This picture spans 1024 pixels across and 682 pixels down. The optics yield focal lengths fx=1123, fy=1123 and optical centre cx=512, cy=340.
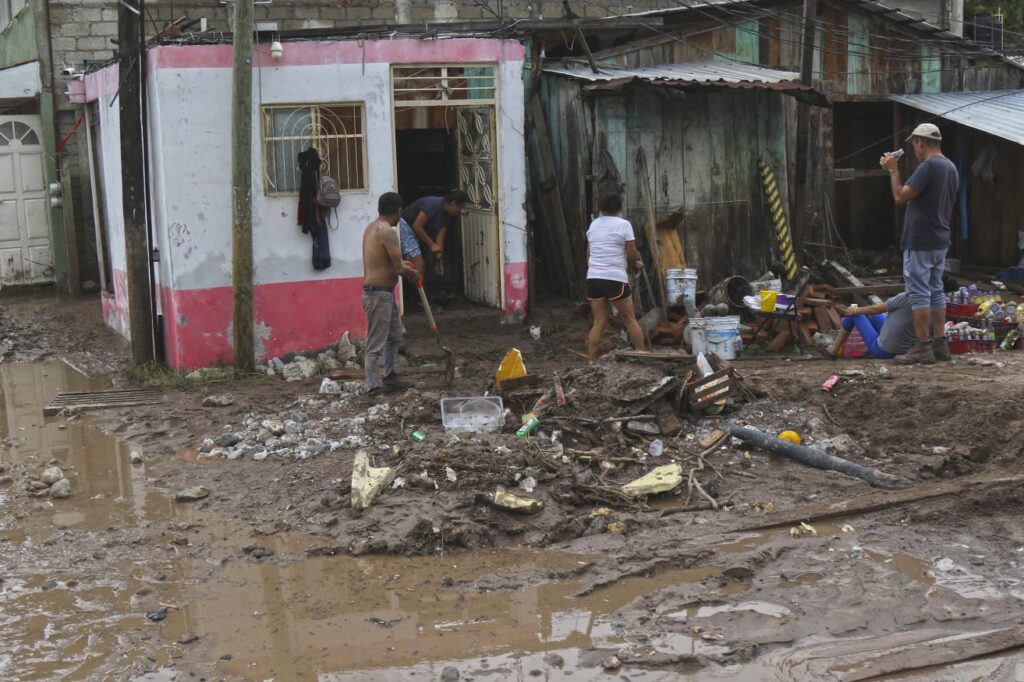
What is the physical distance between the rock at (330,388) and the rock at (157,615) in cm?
419

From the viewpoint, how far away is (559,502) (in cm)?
698

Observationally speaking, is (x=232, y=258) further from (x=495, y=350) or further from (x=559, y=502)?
(x=559, y=502)

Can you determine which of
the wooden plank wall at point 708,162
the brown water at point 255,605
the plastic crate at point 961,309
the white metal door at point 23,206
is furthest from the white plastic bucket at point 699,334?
the white metal door at point 23,206

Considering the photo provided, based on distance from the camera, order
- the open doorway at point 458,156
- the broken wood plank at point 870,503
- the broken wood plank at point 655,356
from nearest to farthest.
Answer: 1. the broken wood plank at point 870,503
2. the broken wood plank at point 655,356
3. the open doorway at point 458,156

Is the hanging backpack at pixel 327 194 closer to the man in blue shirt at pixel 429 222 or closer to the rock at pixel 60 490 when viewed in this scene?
the man in blue shirt at pixel 429 222

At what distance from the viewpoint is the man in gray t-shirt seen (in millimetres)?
9492

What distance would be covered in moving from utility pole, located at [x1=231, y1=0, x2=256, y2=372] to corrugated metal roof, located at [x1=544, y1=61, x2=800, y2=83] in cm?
376

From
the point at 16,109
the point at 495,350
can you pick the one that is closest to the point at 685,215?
the point at 495,350

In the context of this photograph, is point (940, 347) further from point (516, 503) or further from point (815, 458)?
point (516, 503)

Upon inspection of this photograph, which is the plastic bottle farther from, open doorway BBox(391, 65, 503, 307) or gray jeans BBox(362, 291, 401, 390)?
open doorway BBox(391, 65, 503, 307)

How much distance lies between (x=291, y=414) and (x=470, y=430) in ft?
6.26

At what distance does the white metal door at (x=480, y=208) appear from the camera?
40.3 ft

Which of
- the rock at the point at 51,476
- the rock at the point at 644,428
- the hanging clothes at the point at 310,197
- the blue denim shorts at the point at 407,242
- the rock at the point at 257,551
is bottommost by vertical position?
the rock at the point at 257,551

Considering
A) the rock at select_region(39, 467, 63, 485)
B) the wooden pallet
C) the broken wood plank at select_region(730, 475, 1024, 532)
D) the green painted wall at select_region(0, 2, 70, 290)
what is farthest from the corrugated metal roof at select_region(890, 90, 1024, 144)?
the green painted wall at select_region(0, 2, 70, 290)
